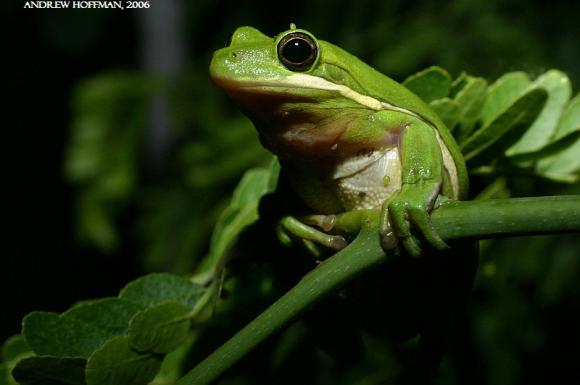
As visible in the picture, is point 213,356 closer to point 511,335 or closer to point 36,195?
point 511,335

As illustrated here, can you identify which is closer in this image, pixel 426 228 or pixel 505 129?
pixel 426 228

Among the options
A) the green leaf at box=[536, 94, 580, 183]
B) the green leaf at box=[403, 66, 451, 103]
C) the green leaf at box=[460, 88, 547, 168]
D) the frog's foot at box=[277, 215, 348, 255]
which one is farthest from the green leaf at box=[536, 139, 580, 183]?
the frog's foot at box=[277, 215, 348, 255]

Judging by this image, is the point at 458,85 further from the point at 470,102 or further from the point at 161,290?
the point at 161,290

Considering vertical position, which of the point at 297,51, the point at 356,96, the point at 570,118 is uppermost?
the point at 297,51

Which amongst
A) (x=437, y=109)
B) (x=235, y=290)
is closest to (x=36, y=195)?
(x=235, y=290)

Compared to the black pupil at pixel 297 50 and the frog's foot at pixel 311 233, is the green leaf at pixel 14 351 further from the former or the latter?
the black pupil at pixel 297 50

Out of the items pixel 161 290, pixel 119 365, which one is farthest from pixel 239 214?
pixel 119 365
